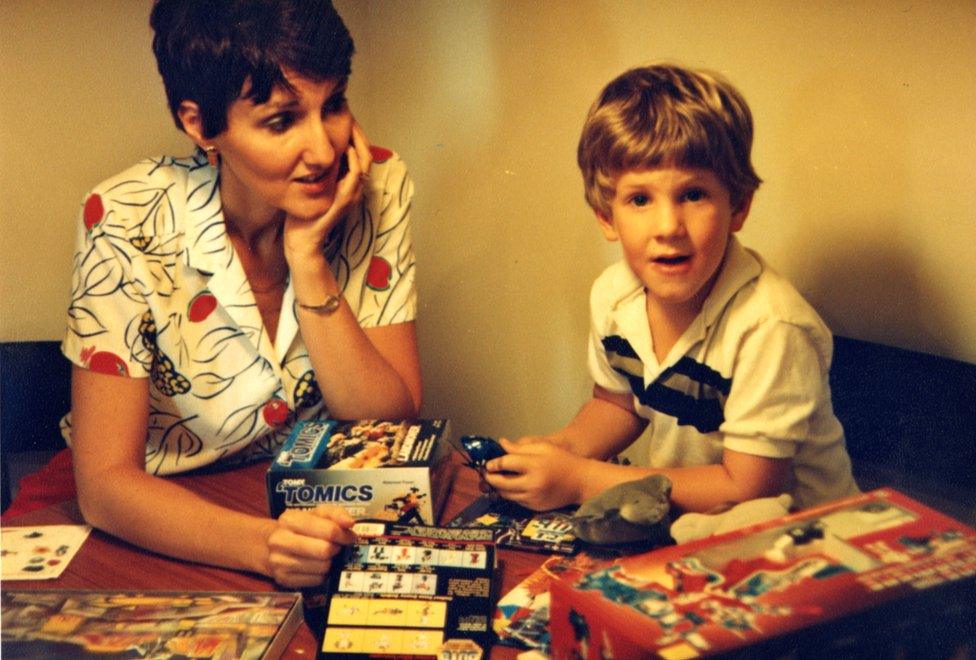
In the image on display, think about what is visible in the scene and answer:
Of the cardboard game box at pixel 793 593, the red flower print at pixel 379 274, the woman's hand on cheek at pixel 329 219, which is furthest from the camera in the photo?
the red flower print at pixel 379 274

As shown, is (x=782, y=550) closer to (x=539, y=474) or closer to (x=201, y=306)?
(x=539, y=474)

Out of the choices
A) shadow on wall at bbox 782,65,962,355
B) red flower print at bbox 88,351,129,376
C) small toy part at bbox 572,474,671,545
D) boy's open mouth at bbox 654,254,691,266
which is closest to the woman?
red flower print at bbox 88,351,129,376

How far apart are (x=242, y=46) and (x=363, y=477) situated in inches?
20.6

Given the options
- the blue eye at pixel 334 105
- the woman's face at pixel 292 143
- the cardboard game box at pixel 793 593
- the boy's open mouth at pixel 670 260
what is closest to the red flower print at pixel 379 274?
the woman's face at pixel 292 143

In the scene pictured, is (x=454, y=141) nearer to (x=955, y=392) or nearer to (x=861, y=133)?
(x=861, y=133)

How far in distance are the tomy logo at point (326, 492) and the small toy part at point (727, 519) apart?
0.32 meters

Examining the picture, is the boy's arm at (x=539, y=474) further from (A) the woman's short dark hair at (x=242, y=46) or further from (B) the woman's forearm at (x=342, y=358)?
(A) the woman's short dark hair at (x=242, y=46)

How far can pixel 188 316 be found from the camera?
1.24 m

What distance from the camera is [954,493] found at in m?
1.07

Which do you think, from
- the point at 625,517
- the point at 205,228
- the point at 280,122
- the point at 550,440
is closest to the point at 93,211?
the point at 205,228

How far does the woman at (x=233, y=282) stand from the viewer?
1102mm

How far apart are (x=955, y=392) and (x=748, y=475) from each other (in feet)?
0.88

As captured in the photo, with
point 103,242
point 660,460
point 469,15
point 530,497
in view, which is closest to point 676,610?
point 530,497

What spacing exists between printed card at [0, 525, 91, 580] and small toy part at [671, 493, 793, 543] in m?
0.64
